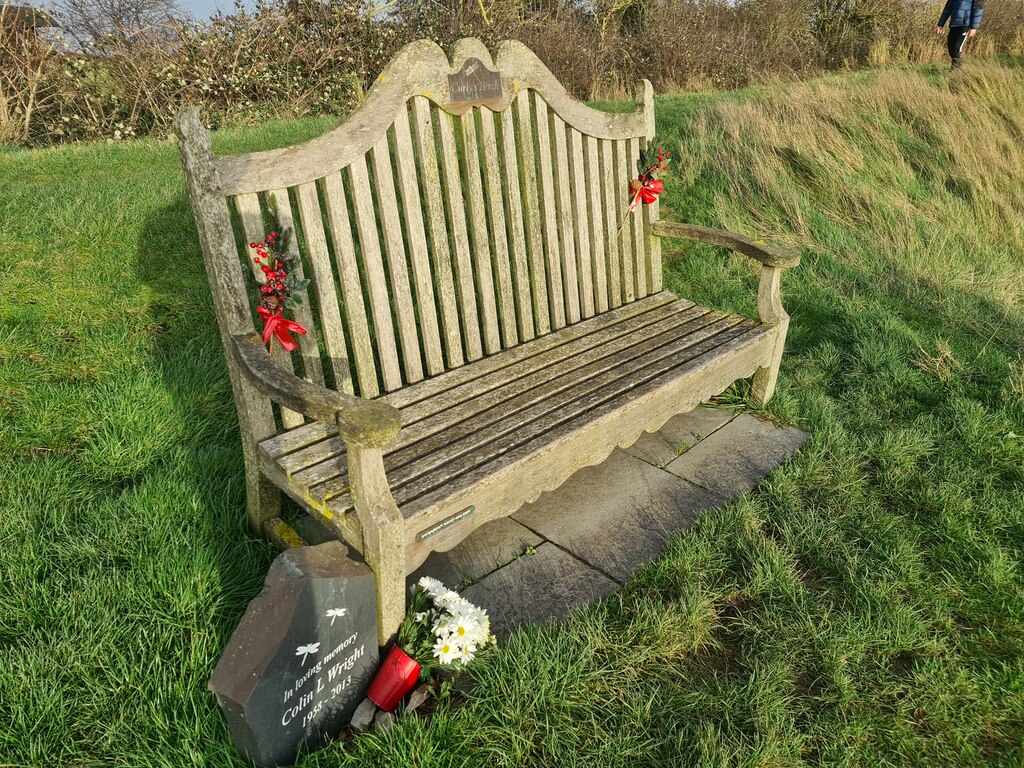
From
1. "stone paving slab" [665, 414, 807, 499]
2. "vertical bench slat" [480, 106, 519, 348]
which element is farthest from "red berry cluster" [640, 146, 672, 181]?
"stone paving slab" [665, 414, 807, 499]

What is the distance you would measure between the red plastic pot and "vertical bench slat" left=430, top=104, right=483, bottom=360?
1.43 m

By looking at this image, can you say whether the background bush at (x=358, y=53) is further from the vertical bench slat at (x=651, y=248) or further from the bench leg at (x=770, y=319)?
the bench leg at (x=770, y=319)

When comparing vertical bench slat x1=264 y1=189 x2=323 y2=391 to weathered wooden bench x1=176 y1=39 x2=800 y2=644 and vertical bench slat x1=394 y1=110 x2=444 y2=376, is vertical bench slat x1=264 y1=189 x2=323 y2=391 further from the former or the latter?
vertical bench slat x1=394 y1=110 x2=444 y2=376

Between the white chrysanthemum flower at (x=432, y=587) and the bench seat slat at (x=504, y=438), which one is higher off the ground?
the bench seat slat at (x=504, y=438)

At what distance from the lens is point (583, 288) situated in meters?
3.73

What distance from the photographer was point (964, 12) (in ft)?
38.2

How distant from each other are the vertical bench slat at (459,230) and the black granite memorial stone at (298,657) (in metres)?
1.32

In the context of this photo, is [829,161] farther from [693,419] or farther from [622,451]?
[622,451]

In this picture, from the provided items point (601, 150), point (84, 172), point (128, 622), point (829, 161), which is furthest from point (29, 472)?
point (829, 161)

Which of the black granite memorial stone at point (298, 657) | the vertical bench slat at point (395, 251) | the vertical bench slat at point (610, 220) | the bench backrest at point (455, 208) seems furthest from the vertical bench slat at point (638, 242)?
the black granite memorial stone at point (298, 657)

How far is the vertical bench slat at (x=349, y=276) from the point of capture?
261 centimetres

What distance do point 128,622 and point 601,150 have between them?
117 inches

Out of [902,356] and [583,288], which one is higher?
[583,288]

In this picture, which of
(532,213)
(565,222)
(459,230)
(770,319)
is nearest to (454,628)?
(459,230)
